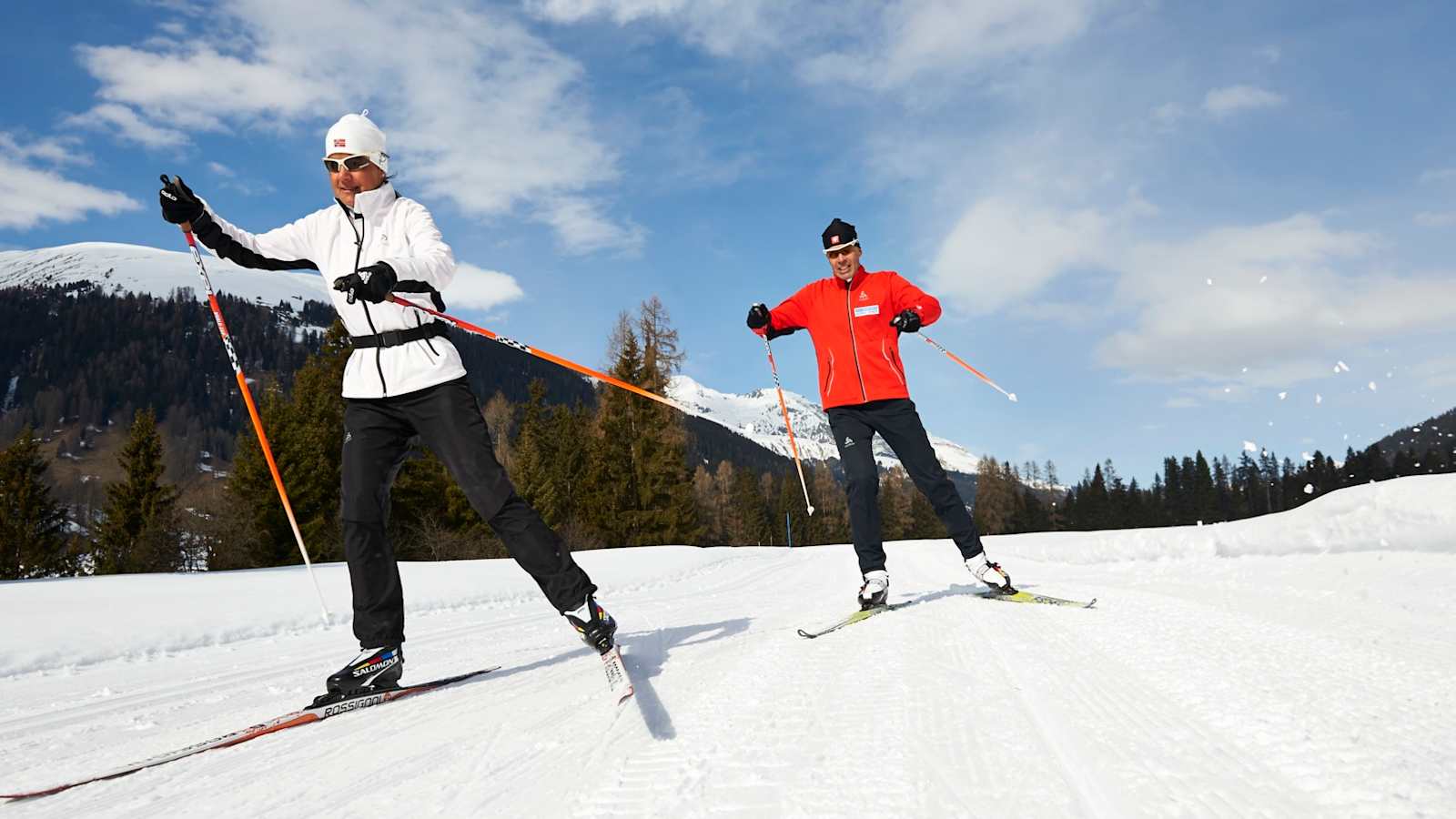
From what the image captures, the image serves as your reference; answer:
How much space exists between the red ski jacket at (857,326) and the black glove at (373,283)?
2784 mm

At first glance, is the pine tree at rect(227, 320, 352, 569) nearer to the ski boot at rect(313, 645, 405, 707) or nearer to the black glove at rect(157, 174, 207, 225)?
the black glove at rect(157, 174, 207, 225)

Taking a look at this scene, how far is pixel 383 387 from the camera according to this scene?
301 centimetres

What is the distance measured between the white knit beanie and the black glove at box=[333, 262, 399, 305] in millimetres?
756

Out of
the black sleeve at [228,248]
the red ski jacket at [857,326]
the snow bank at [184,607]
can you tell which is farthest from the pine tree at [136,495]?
the red ski jacket at [857,326]

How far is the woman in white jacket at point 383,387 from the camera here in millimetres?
2871

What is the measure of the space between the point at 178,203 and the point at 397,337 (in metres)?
1.05

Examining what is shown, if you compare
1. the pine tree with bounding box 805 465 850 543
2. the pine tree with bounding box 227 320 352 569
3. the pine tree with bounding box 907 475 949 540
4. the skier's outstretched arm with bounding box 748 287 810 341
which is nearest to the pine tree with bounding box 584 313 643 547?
the pine tree with bounding box 227 320 352 569

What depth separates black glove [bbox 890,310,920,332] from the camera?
15.3ft

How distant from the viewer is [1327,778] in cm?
142

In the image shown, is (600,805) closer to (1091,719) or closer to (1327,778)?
(1091,719)

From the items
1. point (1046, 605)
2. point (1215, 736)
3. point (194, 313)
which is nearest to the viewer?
point (1215, 736)

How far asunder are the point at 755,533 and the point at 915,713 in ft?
242

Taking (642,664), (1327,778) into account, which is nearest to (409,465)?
(642,664)

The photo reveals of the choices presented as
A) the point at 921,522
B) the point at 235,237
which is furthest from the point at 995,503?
the point at 235,237
